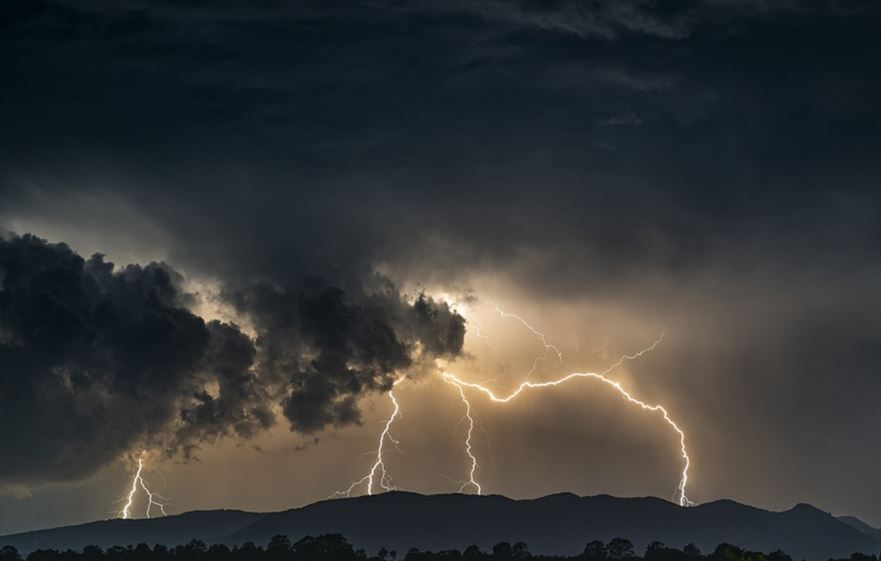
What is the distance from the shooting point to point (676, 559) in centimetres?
19475

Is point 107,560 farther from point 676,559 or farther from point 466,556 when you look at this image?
point 676,559

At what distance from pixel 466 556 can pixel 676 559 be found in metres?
41.4

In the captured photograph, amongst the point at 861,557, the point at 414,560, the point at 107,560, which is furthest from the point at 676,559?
the point at 107,560

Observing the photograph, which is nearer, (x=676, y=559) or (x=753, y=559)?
(x=753, y=559)

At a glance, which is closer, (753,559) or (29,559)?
(753,559)

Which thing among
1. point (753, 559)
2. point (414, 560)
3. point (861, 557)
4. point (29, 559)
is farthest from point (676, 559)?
point (29, 559)

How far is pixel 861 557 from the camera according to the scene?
199250 mm

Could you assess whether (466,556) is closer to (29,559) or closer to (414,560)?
(414,560)

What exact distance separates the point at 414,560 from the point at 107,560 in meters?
61.7

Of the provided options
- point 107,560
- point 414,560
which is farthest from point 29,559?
point 414,560

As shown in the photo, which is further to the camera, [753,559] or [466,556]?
[466,556]

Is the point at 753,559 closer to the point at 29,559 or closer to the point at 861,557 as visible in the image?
the point at 861,557

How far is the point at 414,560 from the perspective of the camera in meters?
196

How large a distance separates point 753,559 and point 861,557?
107220 millimetres
